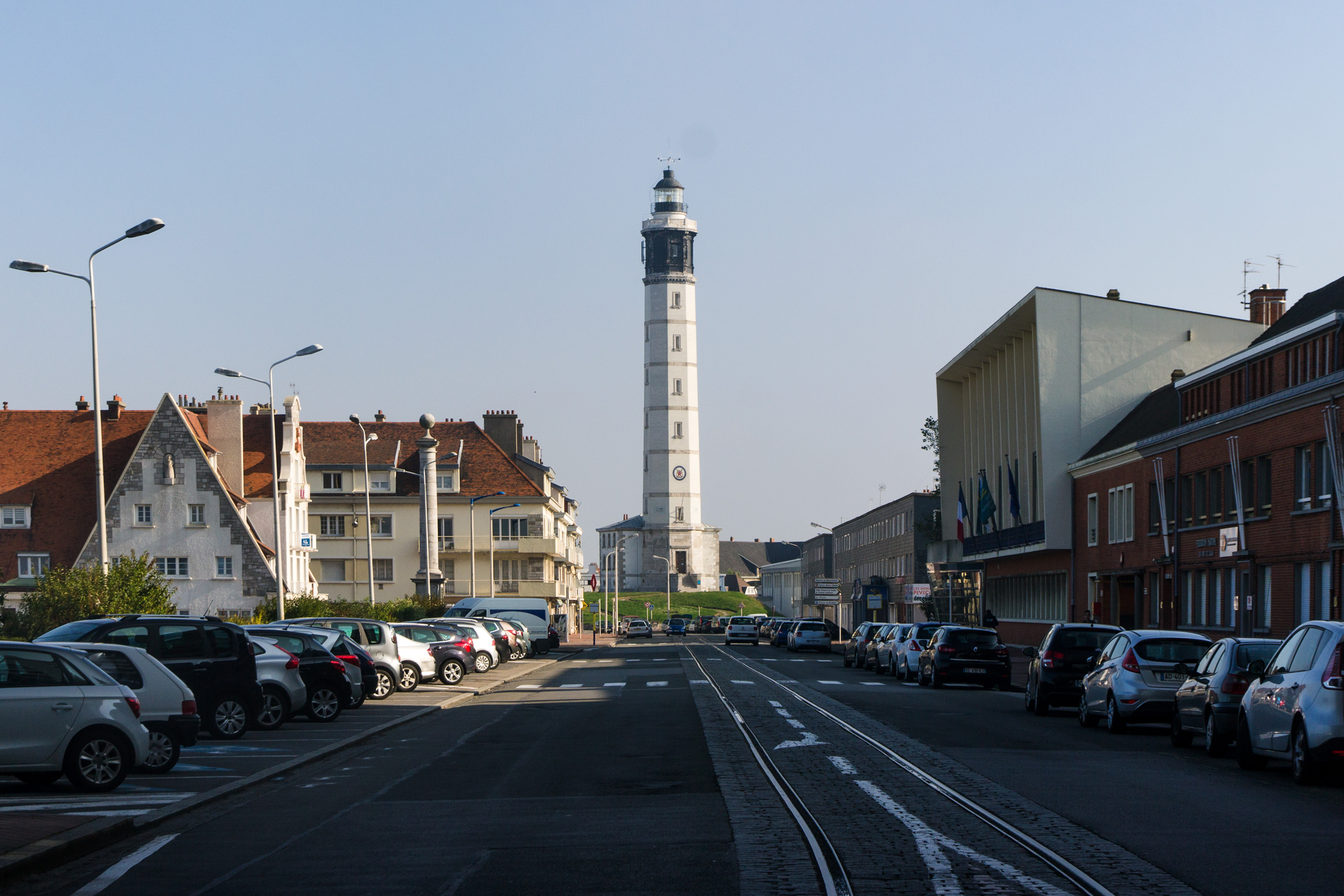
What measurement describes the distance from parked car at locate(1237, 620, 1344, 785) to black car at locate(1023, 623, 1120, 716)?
8.60 metres

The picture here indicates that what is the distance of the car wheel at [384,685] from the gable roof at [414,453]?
59210 mm

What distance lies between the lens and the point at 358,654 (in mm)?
26812

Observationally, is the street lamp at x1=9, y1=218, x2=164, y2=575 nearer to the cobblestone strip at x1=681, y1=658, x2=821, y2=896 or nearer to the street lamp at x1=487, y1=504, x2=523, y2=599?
the cobblestone strip at x1=681, y1=658, x2=821, y2=896

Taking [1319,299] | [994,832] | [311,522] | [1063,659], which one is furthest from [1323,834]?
[311,522]

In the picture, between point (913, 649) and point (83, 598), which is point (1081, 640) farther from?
point (83, 598)

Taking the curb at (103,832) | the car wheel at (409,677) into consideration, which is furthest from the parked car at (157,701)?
the car wheel at (409,677)

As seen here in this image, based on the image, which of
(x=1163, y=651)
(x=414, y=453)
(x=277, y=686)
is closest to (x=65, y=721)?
(x=277, y=686)

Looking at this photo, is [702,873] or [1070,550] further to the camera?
[1070,550]

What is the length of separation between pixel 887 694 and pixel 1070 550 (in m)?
25.5

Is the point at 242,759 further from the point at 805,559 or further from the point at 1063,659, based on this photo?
the point at 805,559

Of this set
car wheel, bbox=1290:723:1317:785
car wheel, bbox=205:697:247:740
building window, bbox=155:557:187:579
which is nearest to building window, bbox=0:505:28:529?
building window, bbox=155:557:187:579

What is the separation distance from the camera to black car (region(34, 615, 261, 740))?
1864 centimetres

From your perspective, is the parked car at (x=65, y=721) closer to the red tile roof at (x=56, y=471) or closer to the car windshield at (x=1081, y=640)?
the car windshield at (x=1081, y=640)

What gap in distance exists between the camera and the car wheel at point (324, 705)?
23172mm
